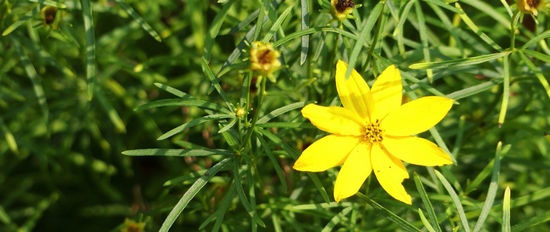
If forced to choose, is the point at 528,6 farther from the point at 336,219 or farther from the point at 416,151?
the point at 336,219

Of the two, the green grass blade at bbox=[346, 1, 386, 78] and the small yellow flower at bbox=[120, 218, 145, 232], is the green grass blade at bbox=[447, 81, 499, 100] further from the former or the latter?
the small yellow flower at bbox=[120, 218, 145, 232]

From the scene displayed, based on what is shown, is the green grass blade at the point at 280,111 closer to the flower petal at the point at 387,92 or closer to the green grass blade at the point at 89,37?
the flower petal at the point at 387,92

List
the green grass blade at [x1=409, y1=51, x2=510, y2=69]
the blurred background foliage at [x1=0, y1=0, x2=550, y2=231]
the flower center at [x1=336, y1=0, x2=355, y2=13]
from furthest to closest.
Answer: the blurred background foliage at [x1=0, y1=0, x2=550, y2=231] < the green grass blade at [x1=409, y1=51, x2=510, y2=69] < the flower center at [x1=336, y1=0, x2=355, y2=13]

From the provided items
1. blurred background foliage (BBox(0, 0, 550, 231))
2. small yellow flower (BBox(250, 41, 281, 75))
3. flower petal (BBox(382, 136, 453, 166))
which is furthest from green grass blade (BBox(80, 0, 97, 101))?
flower petal (BBox(382, 136, 453, 166))

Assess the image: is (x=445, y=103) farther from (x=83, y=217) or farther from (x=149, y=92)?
(x=83, y=217)

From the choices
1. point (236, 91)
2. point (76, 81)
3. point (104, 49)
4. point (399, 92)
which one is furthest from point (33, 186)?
point (399, 92)
